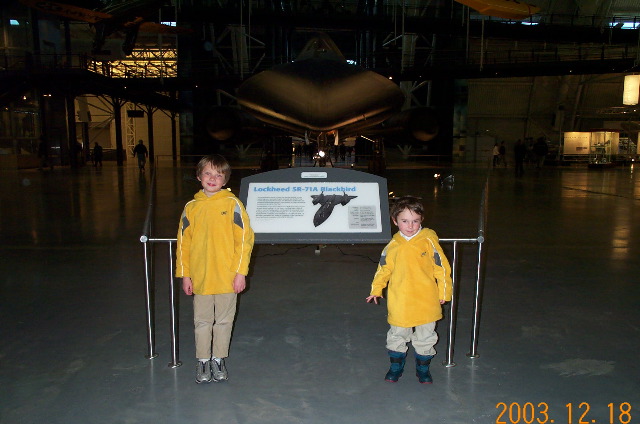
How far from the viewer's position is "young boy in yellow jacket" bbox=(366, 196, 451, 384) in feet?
9.01

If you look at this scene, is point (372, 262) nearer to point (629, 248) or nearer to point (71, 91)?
point (629, 248)

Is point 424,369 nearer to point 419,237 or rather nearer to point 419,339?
point 419,339

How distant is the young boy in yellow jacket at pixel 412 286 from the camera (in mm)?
2746

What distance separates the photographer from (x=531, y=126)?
38.4 m

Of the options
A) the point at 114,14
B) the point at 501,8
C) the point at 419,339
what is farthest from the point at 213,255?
the point at 501,8

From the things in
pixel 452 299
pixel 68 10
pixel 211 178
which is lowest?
pixel 452 299

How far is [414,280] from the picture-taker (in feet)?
9.02

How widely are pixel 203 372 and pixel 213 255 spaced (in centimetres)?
69

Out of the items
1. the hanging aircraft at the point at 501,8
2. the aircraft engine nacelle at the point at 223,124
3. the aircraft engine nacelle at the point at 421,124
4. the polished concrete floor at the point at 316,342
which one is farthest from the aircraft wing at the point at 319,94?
the hanging aircraft at the point at 501,8

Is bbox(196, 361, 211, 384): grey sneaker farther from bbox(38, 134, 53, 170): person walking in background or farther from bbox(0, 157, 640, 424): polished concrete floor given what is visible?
bbox(38, 134, 53, 170): person walking in background

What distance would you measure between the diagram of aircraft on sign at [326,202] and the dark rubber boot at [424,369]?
115 cm

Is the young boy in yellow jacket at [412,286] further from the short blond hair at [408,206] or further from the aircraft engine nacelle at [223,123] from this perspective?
the aircraft engine nacelle at [223,123]

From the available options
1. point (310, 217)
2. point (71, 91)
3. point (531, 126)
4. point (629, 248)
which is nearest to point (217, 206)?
point (310, 217)

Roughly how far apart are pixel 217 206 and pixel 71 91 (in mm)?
27045
